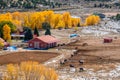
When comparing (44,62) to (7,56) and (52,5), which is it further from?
(52,5)

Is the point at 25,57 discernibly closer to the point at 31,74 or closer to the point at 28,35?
the point at 28,35

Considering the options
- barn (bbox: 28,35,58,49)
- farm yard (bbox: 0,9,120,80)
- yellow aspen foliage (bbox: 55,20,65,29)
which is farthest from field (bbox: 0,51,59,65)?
yellow aspen foliage (bbox: 55,20,65,29)

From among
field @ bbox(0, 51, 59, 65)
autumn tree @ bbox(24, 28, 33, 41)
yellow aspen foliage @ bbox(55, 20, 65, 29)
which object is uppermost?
field @ bbox(0, 51, 59, 65)

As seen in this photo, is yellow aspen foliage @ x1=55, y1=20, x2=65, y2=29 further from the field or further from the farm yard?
the field

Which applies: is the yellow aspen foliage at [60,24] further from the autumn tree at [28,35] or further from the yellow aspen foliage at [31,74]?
the yellow aspen foliage at [31,74]

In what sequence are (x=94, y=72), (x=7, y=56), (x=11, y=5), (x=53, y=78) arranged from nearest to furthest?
(x=53, y=78)
(x=94, y=72)
(x=7, y=56)
(x=11, y=5)

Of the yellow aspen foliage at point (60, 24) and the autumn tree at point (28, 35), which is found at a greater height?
the autumn tree at point (28, 35)

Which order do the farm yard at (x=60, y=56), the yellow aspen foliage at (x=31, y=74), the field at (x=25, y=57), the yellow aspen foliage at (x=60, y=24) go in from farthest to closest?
1. the yellow aspen foliage at (x=60, y=24)
2. the field at (x=25, y=57)
3. the farm yard at (x=60, y=56)
4. the yellow aspen foliage at (x=31, y=74)

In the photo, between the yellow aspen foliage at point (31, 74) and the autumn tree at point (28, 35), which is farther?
the autumn tree at point (28, 35)

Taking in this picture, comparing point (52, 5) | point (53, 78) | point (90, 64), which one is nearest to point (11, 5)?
point (52, 5)

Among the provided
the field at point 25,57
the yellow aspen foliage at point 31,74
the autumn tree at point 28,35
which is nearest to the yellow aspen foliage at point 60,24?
the autumn tree at point 28,35

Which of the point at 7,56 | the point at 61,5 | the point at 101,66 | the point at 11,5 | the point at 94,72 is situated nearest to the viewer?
the point at 94,72
